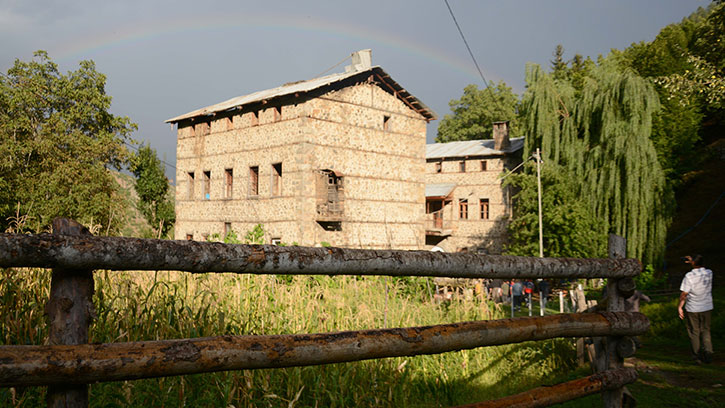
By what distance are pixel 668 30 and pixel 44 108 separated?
4135cm

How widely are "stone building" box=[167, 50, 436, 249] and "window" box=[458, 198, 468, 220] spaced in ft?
25.7

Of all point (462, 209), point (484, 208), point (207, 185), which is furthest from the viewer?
point (462, 209)

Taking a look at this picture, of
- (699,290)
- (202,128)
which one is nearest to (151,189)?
(202,128)

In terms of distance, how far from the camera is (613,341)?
303cm

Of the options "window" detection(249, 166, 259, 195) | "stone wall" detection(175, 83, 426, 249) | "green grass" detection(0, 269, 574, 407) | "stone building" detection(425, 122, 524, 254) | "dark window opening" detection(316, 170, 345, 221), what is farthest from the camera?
"stone building" detection(425, 122, 524, 254)

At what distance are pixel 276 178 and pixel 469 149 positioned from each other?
14272 mm

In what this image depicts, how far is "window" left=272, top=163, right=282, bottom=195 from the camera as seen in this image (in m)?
21.6

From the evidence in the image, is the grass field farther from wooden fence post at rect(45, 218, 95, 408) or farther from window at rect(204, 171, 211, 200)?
window at rect(204, 171, 211, 200)

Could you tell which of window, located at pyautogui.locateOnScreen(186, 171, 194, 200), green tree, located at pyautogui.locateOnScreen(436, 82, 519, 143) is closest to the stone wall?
window, located at pyautogui.locateOnScreen(186, 171, 194, 200)

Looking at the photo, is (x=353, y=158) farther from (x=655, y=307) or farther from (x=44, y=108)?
(x=44, y=108)

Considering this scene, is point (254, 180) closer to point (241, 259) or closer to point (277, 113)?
point (277, 113)

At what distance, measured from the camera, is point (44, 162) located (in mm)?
24938

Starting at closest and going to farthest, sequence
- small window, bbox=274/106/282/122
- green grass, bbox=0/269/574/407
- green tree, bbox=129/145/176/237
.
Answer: green grass, bbox=0/269/574/407, small window, bbox=274/106/282/122, green tree, bbox=129/145/176/237

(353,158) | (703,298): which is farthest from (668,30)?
(703,298)
